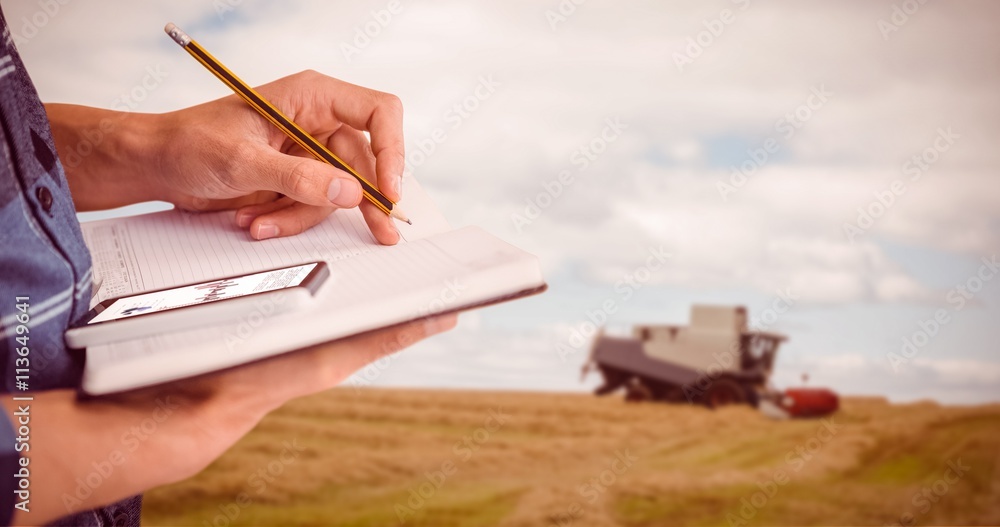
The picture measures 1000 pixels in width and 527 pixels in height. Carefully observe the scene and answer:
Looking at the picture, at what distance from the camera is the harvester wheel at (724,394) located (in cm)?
172

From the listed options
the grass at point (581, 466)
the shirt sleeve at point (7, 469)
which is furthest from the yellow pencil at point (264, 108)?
the grass at point (581, 466)

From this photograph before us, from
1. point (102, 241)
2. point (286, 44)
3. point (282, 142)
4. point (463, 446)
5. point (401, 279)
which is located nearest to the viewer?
point (401, 279)

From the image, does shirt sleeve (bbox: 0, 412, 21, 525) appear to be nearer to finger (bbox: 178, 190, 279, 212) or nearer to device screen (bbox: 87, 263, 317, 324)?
device screen (bbox: 87, 263, 317, 324)

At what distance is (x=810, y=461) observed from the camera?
1611mm

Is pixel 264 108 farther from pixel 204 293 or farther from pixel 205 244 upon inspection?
pixel 204 293

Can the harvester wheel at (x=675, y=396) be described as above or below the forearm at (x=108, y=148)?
below

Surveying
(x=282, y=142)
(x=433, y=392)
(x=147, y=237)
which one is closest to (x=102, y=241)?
(x=147, y=237)

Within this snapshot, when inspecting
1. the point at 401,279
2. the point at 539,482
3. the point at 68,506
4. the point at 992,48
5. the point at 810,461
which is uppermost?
the point at 992,48

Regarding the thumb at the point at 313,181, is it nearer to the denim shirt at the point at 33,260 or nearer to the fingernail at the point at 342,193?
the fingernail at the point at 342,193

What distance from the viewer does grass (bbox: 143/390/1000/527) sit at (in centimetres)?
152

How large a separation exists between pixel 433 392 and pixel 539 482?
0.30 m

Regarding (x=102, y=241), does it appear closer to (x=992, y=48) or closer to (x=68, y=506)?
(x=68, y=506)

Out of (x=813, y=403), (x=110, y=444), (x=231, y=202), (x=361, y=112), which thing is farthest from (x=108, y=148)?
(x=813, y=403)

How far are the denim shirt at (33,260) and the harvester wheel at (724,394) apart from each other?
1.45m
